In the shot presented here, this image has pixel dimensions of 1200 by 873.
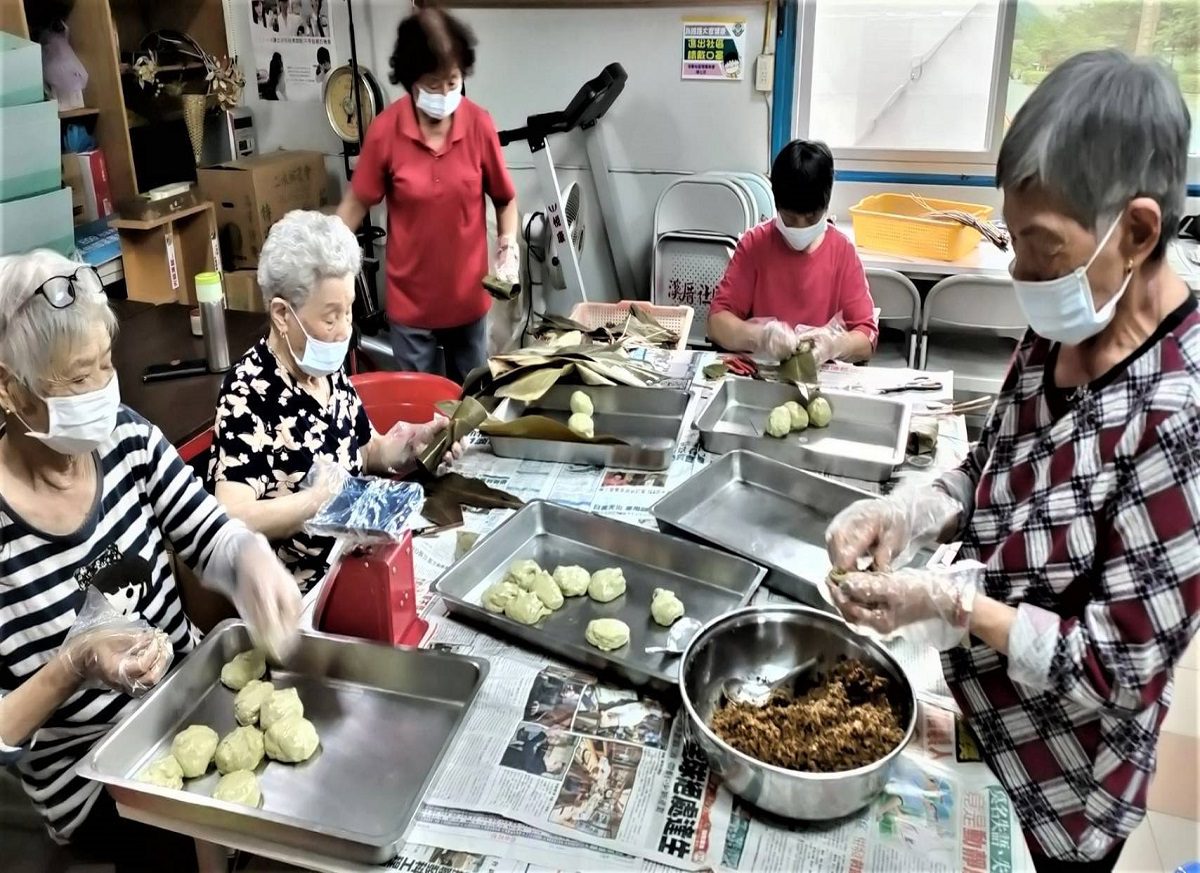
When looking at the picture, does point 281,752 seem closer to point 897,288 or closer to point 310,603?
point 310,603

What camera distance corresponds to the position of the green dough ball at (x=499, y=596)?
56.5 inches

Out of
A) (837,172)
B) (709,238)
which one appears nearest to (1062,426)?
(709,238)

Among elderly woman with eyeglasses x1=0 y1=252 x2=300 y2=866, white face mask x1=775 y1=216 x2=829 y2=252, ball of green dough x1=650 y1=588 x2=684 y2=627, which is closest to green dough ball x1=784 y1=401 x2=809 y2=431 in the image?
white face mask x1=775 y1=216 x2=829 y2=252

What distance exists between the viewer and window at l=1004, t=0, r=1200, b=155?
3.59 meters

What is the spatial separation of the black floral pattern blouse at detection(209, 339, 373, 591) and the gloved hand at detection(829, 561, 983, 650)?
104 cm

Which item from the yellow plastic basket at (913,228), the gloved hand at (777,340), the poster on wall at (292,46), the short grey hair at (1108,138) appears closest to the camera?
the short grey hair at (1108,138)

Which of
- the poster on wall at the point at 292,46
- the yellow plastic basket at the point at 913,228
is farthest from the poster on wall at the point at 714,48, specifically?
the poster on wall at the point at 292,46

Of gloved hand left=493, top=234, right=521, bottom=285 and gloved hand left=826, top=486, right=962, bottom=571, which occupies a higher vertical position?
gloved hand left=493, top=234, right=521, bottom=285

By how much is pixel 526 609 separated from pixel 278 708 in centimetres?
39

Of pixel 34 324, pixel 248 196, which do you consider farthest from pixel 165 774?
pixel 248 196

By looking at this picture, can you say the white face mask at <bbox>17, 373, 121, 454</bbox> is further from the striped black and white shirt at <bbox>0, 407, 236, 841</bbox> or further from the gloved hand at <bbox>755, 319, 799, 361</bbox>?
the gloved hand at <bbox>755, 319, 799, 361</bbox>

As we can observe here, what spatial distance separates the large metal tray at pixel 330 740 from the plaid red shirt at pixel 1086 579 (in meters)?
0.73

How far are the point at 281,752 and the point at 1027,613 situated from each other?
0.98m

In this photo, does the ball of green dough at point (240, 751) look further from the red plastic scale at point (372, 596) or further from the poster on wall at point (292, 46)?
the poster on wall at point (292, 46)
